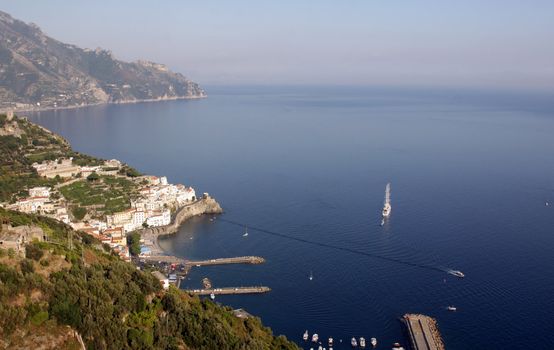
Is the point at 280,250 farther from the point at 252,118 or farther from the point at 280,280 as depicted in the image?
the point at 252,118

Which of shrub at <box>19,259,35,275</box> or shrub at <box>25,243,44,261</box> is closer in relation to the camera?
shrub at <box>19,259,35,275</box>

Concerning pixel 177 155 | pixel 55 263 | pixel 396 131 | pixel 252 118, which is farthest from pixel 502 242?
pixel 252 118

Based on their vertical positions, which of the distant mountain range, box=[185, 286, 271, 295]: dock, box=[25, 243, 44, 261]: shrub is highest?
the distant mountain range

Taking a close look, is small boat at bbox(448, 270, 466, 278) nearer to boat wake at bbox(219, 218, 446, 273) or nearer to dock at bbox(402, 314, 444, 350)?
boat wake at bbox(219, 218, 446, 273)

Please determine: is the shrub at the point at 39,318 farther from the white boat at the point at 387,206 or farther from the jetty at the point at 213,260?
the white boat at the point at 387,206

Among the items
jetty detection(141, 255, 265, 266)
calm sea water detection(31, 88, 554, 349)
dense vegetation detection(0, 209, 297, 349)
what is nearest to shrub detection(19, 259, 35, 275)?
dense vegetation detection(0, 209, 297, 349)

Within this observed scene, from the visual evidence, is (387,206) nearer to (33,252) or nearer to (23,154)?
(23,154)
